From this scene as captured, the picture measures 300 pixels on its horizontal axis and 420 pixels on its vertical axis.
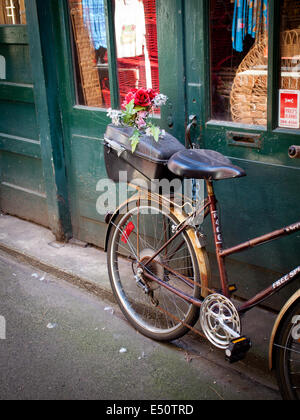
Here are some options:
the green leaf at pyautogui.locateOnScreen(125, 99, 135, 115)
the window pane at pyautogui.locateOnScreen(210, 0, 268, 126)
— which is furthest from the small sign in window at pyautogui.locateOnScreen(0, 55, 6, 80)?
the window pane at pyautogui.locateOnScreen(210, 0, 268, 126)

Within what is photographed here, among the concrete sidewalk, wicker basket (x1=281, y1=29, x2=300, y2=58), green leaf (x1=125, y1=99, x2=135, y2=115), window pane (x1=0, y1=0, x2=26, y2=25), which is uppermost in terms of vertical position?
window pane (x1=0, y1=0, x2=26, y2=25)

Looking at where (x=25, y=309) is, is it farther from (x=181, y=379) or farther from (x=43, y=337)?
(x=181, y=379)

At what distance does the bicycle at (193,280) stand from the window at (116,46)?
3.09 ft

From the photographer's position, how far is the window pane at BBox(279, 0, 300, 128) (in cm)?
336

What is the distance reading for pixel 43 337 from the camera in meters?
3.98

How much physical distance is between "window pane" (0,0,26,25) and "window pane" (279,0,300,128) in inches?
110

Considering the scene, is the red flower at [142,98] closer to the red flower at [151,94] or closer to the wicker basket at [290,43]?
the red flower at [151,94]

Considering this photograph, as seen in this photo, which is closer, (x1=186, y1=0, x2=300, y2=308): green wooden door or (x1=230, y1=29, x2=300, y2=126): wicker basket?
(x1=230, y1=29, x2=300, y2=126): wicker basket

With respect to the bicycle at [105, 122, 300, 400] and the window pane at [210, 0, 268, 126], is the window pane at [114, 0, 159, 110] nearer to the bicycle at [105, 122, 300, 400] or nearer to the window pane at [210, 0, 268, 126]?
the window pane at [210, 0, 268, 126]

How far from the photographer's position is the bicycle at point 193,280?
9.59ft

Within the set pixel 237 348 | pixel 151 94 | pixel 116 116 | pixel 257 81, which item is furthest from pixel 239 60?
pixel 237 348

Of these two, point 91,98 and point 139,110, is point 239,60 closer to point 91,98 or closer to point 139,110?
point 139,110
